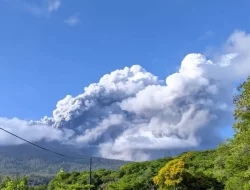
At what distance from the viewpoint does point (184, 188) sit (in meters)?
49.9

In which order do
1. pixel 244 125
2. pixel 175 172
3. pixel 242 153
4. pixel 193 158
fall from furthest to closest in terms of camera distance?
pixel 193 158 < pixel 175 172 < pixel 244 125 < pixel 242 153

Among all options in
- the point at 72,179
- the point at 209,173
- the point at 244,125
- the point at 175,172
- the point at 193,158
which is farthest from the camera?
the point at 72,179

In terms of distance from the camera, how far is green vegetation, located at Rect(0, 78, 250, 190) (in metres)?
27.2

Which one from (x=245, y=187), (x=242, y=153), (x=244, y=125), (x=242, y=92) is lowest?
(x=245, y=187)

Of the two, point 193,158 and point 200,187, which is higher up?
point 193,158

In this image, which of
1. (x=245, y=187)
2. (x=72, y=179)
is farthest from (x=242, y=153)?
(x=72, y=179)

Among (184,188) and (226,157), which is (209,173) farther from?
(226,157)

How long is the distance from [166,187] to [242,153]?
25.5 meters

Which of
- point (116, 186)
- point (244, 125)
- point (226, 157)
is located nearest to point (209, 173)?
point (116, 186)

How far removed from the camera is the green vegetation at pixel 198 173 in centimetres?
2723

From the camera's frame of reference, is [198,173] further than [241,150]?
Yes

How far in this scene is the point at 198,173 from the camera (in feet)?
178

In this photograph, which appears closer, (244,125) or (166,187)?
(244,125)

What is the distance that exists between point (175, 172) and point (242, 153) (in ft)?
79.3
